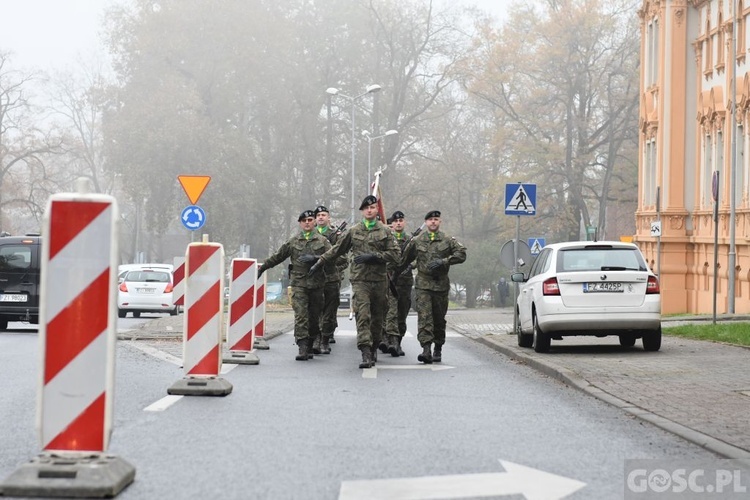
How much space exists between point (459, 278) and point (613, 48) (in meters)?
15.4

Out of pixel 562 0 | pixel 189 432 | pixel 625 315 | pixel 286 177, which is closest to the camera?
pixel 189 432

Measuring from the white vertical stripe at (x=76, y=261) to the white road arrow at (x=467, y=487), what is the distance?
1617mm

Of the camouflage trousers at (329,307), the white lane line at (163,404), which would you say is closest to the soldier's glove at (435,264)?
the camouflage trousers at (329,307)

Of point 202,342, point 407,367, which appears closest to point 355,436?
point 202,342

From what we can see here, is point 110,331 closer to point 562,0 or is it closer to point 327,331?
point 327,331

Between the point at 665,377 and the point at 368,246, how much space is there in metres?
3.70

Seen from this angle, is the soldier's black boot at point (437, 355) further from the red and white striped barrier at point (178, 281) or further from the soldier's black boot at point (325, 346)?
the red and white striped barrier at point (178, 281)

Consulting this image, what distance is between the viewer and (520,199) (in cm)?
2517

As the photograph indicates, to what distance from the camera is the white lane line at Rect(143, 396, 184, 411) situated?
435 inches

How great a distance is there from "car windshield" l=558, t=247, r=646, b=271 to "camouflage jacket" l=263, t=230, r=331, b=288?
10.8 ft

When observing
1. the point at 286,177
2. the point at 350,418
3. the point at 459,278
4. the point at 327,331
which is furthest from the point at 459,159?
the point at 350,418

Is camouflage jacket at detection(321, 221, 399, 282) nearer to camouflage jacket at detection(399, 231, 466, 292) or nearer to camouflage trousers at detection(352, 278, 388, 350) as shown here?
camouflage trousers at detection(352, 278, 388, 350)

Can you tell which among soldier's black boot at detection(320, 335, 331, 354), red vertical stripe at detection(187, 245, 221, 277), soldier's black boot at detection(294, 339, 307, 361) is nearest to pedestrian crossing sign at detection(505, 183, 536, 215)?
soldier's black boot at detection(320, 335, 331, 354)

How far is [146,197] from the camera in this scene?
6200 cm
